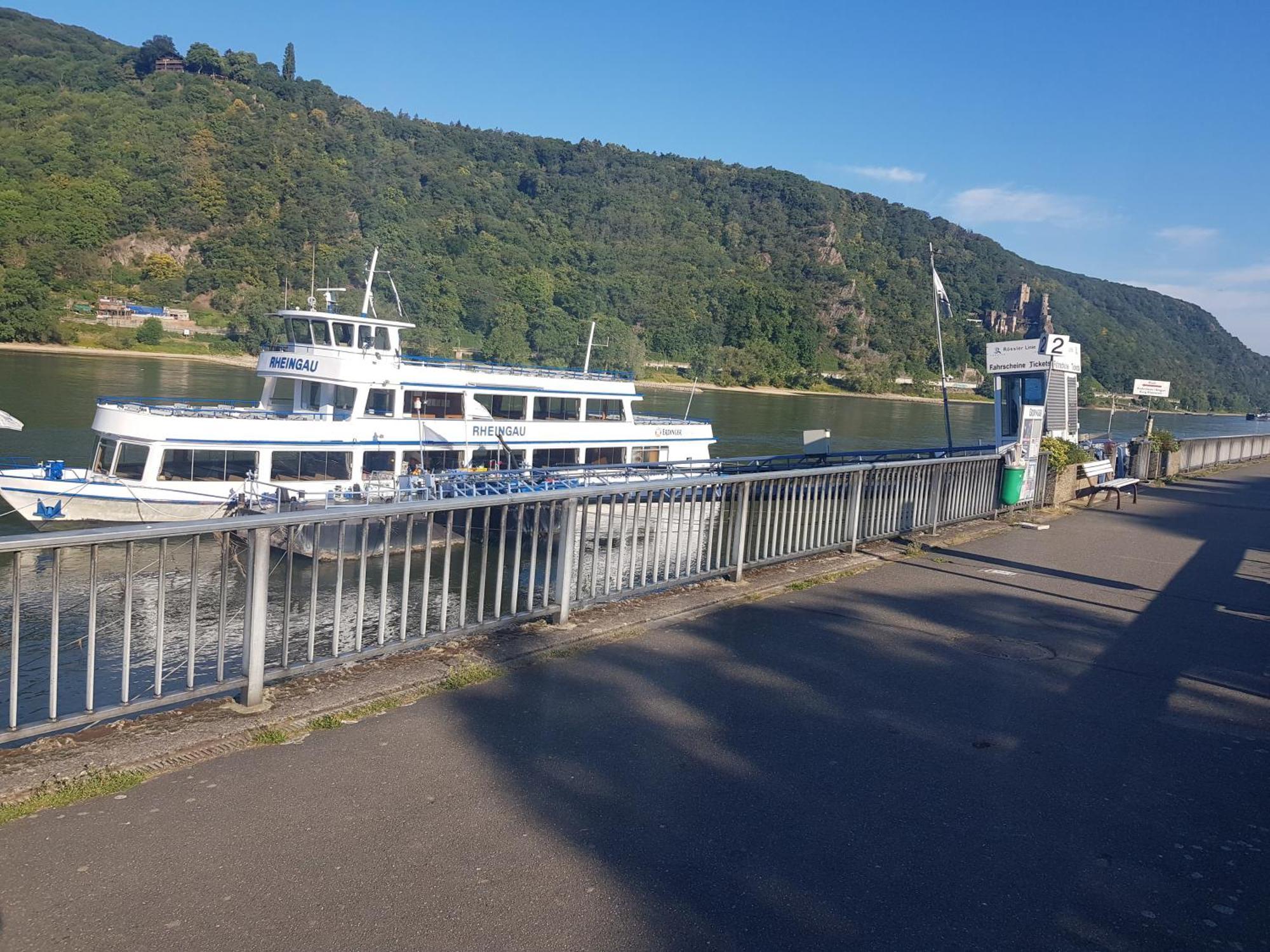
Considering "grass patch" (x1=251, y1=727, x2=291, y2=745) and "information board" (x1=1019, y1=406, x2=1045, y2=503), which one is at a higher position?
"information board" (x1=1019, y1=406, x2=1045, y2=503)

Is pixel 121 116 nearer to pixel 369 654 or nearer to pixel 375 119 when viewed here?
pixel 375 119

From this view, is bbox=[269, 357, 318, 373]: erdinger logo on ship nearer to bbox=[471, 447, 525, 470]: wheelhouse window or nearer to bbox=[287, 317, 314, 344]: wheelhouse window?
bbox=[287, 317, 314, 344]: wheelhouse window

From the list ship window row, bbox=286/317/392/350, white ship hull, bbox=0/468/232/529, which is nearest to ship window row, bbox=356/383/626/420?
ship window row, bbox=286/317/392/350

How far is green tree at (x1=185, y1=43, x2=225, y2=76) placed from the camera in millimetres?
175000

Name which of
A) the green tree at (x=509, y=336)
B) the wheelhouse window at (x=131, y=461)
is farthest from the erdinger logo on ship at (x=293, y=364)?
the green tree at (x=509, y=336)

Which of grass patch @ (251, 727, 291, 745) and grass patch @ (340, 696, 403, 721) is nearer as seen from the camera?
grass patch @ (251, 727, 291, 745)

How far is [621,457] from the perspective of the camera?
28.1m

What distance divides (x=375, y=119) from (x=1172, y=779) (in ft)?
606

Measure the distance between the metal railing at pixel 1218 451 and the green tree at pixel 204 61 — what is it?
183721 millimetres

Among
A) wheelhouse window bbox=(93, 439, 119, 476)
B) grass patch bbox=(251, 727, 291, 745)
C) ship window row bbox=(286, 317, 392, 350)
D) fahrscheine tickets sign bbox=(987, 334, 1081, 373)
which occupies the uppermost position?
fahrscheine tickets sign bbox=(987, 334, 1081, 373)

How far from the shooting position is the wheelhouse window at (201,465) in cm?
2188

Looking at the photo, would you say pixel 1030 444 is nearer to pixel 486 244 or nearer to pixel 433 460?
pixel 433 460

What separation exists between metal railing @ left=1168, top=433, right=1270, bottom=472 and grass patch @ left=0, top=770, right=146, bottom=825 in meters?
24.9

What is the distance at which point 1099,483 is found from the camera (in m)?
18.0
